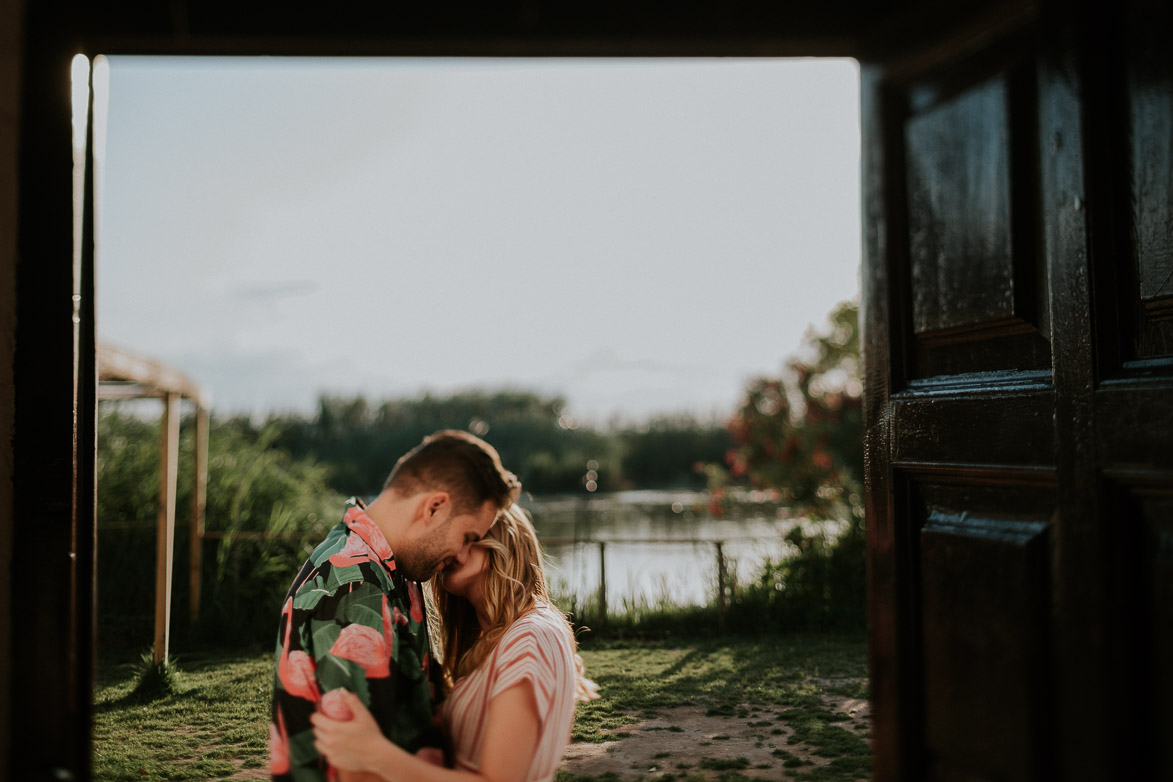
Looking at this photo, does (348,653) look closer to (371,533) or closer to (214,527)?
(371,533)

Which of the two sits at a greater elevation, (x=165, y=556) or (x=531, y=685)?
(x=531, y=685)

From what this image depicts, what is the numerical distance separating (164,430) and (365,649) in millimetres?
4251

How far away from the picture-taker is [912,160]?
1853mm

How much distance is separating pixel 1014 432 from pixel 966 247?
1.29 ft

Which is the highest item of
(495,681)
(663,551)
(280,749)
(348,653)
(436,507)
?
(436,507)

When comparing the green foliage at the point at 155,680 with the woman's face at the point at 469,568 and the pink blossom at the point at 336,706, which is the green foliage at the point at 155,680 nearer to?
the woman's face at the point at 469,568

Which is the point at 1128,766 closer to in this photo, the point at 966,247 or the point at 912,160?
the point at 966,247

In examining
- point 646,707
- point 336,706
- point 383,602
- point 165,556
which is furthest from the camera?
point 165,556

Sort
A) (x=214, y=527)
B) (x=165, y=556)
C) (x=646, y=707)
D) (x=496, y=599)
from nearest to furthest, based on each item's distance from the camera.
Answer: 1. (x=496, y=599)
2. (x=646, y=707)
3. (x=165, y=556)
4. (x=214, y=527)

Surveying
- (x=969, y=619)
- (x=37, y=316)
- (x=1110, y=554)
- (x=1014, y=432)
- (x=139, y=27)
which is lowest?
(x=969, y=619)

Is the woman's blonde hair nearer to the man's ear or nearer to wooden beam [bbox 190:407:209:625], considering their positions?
the man's ear

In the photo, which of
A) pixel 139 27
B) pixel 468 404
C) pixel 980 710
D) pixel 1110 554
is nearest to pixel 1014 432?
pixel 1110 554

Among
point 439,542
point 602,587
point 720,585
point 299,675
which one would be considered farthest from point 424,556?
point 720,585

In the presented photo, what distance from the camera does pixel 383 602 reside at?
74.8 inches
